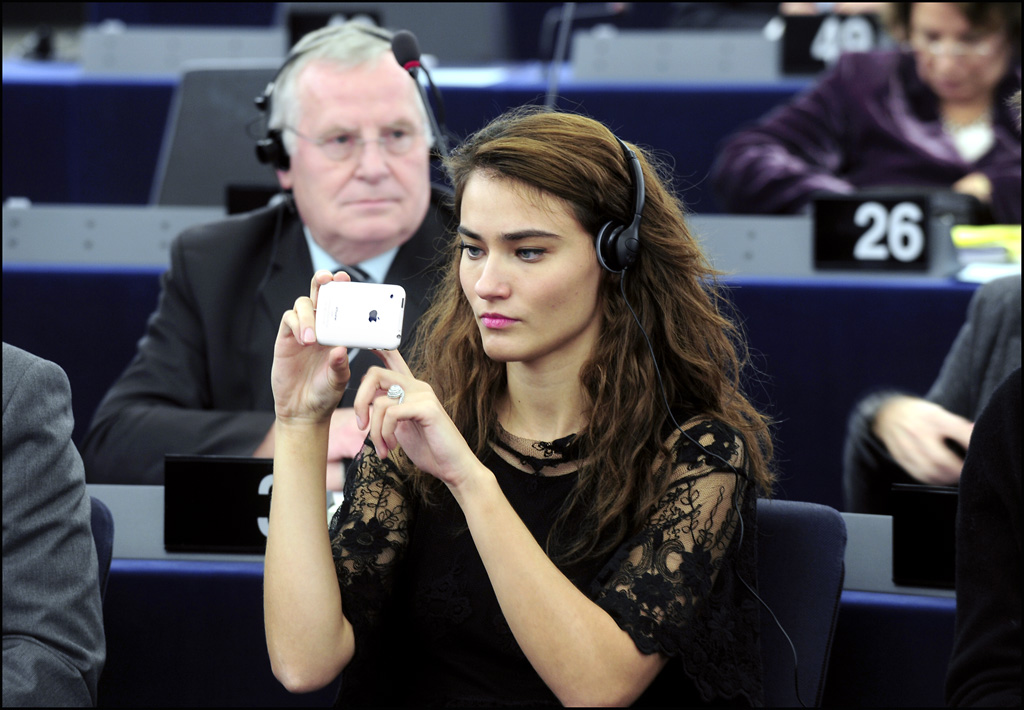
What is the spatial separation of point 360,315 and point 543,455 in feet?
1.03

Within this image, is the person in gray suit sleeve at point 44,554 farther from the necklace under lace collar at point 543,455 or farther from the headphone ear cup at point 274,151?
the headphone ear cup at point 274,151

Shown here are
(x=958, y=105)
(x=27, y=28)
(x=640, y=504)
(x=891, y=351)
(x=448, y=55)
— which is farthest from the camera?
(x=27, y=28)

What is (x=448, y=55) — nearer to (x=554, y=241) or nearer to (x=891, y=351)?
(x=891, y=351)

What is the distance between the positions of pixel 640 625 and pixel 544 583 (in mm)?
102

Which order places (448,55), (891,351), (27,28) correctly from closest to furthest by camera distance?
(891,351) < (448,55) < (27,28)

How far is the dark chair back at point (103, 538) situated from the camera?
129 centimetres

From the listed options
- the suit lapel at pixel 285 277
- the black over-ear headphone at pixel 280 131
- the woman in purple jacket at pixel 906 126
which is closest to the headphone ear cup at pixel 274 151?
the black over-ear headphone at pixel 280 131

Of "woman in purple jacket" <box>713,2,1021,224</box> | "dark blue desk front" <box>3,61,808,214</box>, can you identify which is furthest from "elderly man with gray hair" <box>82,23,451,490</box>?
"dark blue desk front" <box>3,61,808,214</box>

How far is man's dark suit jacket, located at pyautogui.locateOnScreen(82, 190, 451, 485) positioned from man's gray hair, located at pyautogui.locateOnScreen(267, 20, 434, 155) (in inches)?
6.0

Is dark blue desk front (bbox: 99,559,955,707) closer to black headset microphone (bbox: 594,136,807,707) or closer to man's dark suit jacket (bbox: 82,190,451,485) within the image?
black headset microphone (bbox: 594,136,807,707)

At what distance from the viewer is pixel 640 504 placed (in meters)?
1.26

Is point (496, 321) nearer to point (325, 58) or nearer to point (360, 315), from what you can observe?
point (360, 315)

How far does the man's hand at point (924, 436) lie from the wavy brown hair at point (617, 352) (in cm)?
37

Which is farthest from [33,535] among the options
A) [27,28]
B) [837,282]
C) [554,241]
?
[27,28]
